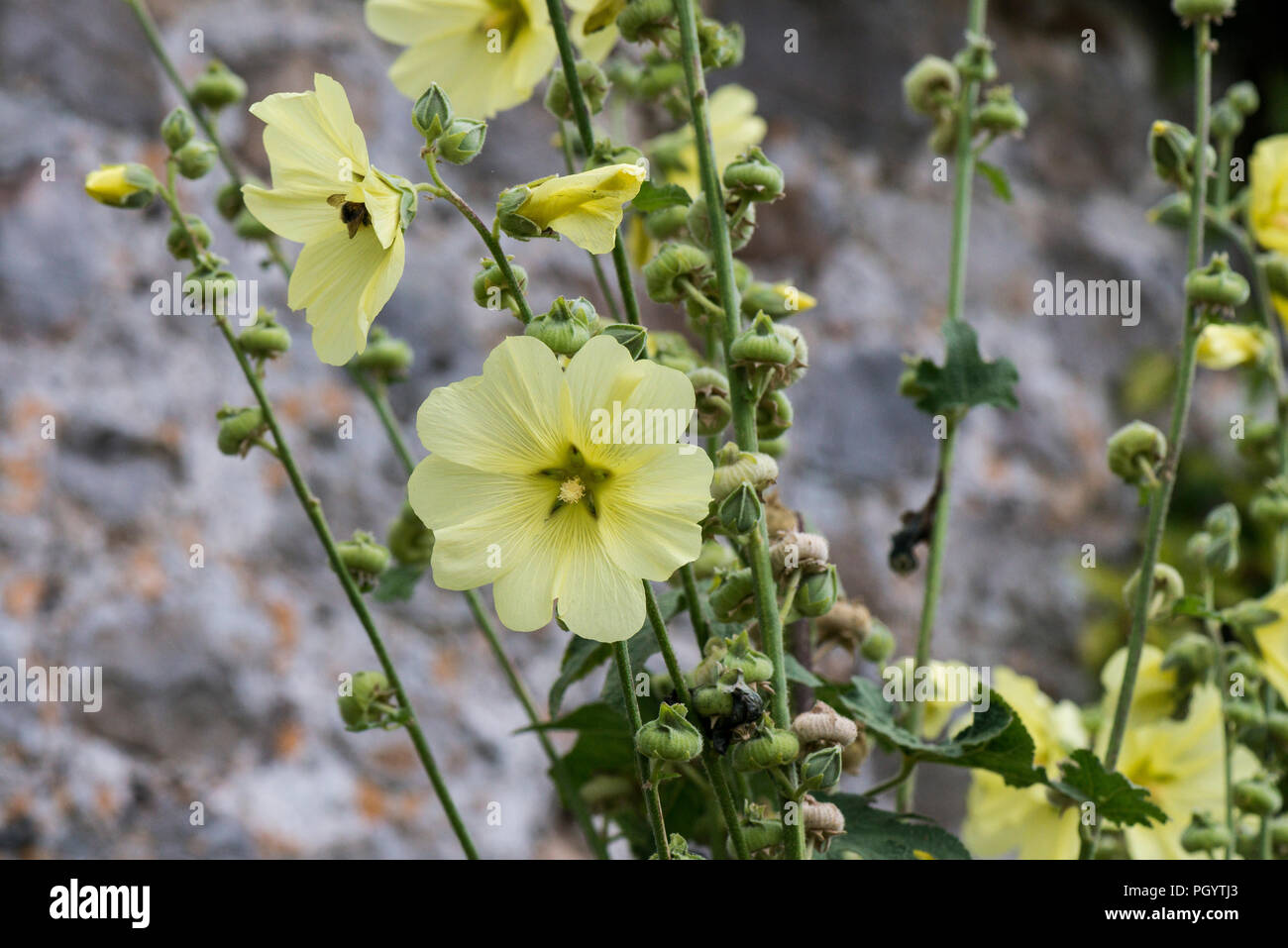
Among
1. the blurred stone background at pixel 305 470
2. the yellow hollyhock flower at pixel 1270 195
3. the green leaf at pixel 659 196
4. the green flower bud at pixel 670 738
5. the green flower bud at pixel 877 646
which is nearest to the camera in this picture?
the green flower bud at pixel 670 738

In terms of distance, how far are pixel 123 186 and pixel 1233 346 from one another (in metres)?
0.50

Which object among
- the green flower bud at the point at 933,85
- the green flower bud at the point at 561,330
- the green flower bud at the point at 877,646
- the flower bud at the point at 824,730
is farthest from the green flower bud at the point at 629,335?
the green flower bud at the point at 933,85

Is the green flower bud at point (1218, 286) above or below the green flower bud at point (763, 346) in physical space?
above

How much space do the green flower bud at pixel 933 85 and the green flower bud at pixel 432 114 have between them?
334 mm

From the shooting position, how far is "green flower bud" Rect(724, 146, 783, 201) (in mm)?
363

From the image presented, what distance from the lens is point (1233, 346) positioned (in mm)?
569

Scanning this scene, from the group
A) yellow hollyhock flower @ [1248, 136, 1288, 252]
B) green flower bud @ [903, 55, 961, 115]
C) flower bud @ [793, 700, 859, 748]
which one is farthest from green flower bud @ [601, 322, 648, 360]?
yellow hollyhock flower @ [1248, 136, 1288, 252]

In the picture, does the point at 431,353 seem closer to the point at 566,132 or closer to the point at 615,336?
the point at 566,132

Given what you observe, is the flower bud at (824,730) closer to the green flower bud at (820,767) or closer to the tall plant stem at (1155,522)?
the green flower bud at (820,767)

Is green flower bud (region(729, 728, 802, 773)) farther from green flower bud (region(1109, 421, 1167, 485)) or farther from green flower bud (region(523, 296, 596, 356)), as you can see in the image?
green flower bud (region(1109, 421, 1167, 485))

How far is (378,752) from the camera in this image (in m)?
1.02

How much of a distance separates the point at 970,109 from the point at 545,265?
2.13 ft

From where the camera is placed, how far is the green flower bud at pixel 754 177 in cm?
36

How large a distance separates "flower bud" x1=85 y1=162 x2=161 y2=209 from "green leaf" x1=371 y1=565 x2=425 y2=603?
19cm
